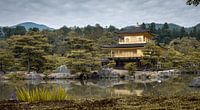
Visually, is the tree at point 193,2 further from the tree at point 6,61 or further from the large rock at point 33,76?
the tree at point 6,61

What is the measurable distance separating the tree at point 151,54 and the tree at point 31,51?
11.1 m

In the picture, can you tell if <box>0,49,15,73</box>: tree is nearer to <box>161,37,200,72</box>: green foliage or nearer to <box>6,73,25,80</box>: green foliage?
<box>6,73,25,80</box>: green foliage

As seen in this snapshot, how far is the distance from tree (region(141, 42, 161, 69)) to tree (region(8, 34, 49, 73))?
11085 mm

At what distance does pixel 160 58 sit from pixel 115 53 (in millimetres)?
8315

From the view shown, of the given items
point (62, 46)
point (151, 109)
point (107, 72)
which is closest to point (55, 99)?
point (151, 109)

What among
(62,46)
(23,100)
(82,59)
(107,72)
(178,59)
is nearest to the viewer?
(23,100)

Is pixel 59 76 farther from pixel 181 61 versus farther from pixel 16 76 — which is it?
pixel 181 61

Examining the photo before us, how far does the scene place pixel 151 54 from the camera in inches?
1363

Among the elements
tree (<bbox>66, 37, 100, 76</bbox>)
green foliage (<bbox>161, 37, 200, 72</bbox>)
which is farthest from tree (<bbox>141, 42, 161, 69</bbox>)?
tree (<bbox>66, 37, 100, 76</bbox>)

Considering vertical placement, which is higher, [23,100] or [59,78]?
[23,100]

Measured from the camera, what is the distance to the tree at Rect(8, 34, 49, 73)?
32.8m

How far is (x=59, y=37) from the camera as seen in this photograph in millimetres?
66625

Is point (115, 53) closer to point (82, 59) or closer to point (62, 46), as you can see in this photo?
point (82, 59)

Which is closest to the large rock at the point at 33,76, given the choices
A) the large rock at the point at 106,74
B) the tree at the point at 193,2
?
the large rock at the point at 106,74
